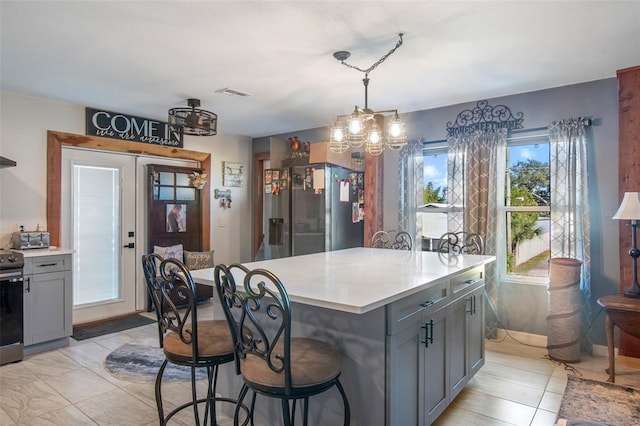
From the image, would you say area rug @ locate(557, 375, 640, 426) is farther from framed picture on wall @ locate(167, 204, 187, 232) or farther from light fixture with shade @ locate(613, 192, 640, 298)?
framed picture on wall @ locate(167, 204, 187, 232)

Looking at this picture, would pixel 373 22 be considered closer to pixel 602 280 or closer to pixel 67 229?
pixel 602 280

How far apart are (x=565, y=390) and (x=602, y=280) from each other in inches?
48.4

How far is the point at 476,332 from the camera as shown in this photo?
285 centimetres

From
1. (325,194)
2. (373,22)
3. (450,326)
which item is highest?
(373,22)

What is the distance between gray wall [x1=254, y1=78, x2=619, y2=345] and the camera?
3.46 metres

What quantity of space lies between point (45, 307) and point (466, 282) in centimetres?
377

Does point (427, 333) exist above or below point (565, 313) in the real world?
above

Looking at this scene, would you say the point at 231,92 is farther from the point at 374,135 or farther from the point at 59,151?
the point at 59,151

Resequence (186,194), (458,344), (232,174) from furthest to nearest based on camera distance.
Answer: (232,174), (186,194), (458,344)

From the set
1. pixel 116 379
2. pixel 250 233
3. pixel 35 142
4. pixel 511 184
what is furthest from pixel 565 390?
pixel 35 142

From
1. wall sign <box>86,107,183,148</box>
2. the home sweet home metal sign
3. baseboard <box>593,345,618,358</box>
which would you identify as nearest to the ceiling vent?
wall sign <box>86,107,183,148</box>

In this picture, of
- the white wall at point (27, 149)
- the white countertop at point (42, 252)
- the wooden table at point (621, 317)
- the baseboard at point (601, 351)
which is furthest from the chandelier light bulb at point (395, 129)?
the white countertop at point (42, 252)

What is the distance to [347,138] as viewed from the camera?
9.93 feet

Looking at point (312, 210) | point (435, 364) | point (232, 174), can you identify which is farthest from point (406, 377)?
point (232, 174)
